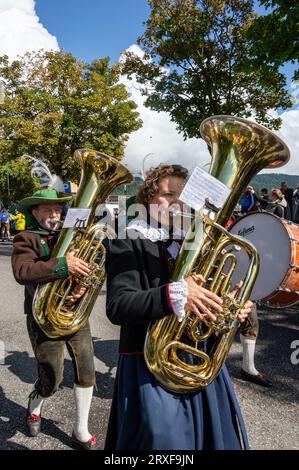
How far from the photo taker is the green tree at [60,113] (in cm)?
1767

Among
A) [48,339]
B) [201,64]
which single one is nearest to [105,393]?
[48,339]

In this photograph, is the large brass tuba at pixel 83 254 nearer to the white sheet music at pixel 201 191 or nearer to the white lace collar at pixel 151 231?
the white lace collar at pixel 151 231

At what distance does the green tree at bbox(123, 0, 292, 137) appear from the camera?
42.3 feet

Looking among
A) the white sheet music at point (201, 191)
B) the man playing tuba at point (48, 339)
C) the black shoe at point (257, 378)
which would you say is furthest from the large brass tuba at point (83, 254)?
the black shoe at point (257, 378)

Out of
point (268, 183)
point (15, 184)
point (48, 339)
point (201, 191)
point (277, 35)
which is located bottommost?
point (15, 184)

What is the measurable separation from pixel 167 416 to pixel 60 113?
1826cm

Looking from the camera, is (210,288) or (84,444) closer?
(210,288)

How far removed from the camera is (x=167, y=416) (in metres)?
1.59

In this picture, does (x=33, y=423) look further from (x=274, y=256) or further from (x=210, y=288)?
(x=274, y=256)

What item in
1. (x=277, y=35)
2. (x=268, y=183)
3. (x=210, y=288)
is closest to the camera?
(x=210, y=288)

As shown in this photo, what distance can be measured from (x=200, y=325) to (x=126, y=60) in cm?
1521

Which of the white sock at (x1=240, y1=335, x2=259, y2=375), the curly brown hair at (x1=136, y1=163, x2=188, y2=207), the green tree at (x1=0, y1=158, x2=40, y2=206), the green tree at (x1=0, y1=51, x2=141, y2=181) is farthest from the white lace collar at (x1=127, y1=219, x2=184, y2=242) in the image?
the green tree at (x1=0, y1=158, x2=40, y2=206)
